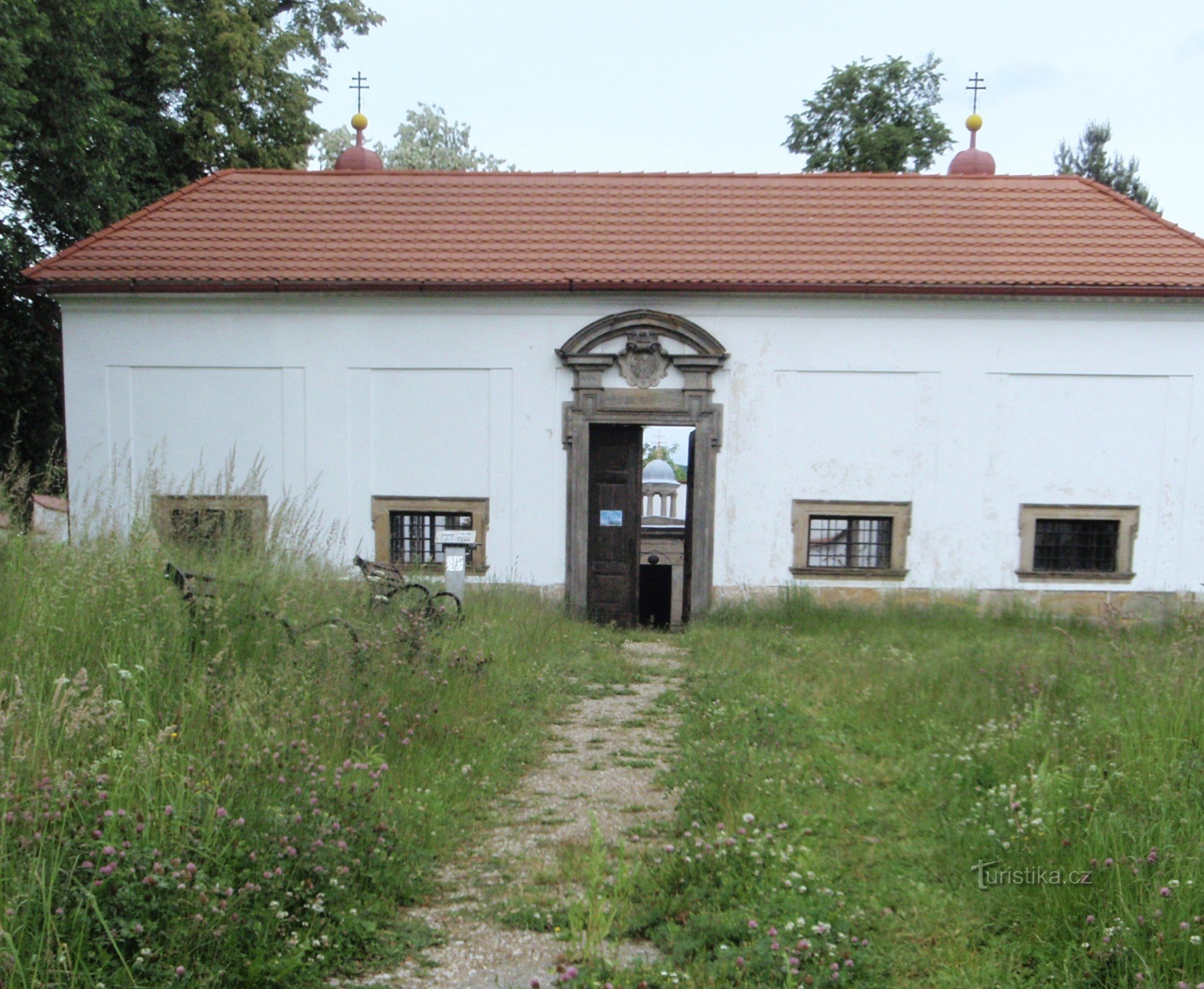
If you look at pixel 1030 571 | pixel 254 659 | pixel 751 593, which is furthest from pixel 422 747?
pixel 1030 571

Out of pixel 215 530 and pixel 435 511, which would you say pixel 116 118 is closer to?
pixel 435 511

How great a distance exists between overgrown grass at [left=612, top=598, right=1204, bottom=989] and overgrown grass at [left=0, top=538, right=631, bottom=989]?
1177 mm

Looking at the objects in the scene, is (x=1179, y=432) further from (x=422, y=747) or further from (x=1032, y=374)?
(x=422, y=747)

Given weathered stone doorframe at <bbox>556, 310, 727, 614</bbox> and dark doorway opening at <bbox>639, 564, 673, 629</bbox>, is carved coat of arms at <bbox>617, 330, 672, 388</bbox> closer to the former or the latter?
weathered stone doorframe at <bbox>556, 310, 727, 614</bbox>

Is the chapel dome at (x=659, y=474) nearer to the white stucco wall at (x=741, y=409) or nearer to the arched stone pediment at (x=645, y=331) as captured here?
the white stucco wall at (x=741, y=409)

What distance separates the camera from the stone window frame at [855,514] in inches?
479

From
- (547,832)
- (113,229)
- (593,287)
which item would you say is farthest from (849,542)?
(113,229)

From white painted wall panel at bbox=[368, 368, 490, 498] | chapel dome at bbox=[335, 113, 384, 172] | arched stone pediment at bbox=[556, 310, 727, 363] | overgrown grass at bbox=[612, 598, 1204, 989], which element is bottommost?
overgrown grass at bbox=[612, 598, 1204, 989]

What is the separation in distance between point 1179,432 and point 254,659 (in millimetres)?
11514

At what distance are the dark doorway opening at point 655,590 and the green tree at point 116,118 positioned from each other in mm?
10052

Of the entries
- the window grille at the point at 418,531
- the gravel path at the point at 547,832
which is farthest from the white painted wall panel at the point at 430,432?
the gravel path at the point at 547,832

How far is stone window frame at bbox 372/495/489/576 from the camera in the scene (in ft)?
40.2

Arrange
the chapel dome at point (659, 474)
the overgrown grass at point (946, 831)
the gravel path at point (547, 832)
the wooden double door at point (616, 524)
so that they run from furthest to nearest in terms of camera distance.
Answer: the chapel dome at point (659, 474) < the wooden double door at point (616, 524) < the gravel path at point (547, 832) < the overgrown grass at point (946, 831)

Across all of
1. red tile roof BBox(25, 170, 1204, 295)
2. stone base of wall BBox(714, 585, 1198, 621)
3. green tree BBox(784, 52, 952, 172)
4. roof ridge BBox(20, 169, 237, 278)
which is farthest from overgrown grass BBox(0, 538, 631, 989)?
green tree BBox(784, 52, 952, 172)
